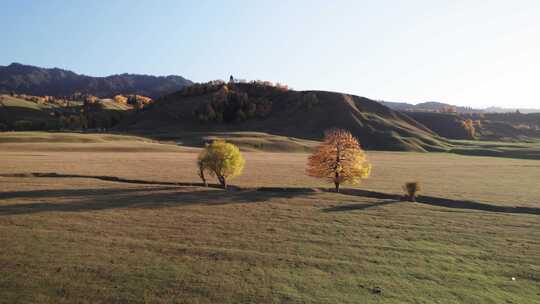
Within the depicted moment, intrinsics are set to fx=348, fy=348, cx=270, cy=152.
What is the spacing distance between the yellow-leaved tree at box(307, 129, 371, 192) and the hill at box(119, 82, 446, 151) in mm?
98938

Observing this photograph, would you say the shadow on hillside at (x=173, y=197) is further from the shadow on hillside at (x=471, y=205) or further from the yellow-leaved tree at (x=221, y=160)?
the yellow-leaved tree at (x=221, y=160)

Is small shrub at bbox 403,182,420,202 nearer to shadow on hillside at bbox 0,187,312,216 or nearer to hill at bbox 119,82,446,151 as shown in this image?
shadow on hillside at bbox 0,187,312,216

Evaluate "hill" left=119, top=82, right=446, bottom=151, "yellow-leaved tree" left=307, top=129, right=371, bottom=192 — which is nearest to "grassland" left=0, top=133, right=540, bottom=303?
"yellow-leaved tree" left=307, top=129, right=371, bottom=192

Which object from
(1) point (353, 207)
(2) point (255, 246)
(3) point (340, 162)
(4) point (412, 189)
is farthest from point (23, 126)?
(2) point (255, 246)

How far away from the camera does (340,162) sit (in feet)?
143

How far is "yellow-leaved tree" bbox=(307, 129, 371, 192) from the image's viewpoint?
142ft

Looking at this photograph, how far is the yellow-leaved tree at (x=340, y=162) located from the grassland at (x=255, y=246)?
13.2 feet

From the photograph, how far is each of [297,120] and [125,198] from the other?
14624cm

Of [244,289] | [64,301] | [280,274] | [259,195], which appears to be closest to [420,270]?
[280,274]

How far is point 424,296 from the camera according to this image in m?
16.5

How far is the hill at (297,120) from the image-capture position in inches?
5965

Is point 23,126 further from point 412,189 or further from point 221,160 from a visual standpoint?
point 412,189

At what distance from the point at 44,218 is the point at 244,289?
722 inches

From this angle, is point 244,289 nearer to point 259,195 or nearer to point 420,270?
point 420,270
